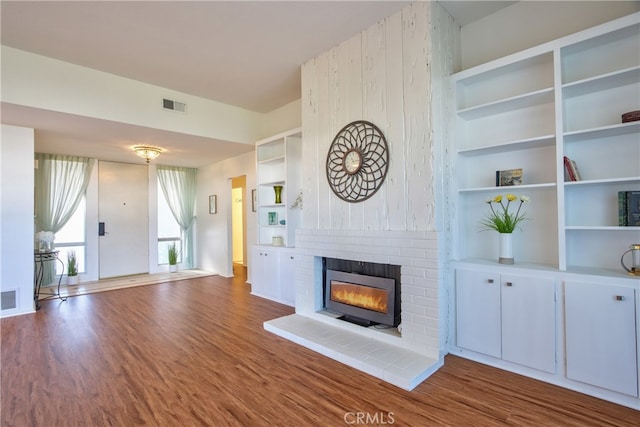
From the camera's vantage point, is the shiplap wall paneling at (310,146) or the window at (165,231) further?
the window at (165,231)

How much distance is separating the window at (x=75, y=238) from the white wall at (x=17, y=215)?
7.19 feet

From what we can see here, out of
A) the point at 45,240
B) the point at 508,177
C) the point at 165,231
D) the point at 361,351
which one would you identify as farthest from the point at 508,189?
the point at 165,231

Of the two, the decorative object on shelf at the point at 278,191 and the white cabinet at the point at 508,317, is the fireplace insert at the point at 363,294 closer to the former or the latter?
the white cabinet at the point at 508,317

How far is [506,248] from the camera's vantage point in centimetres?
275

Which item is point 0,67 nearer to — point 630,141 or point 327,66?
point 327,66

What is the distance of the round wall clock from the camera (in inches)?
124

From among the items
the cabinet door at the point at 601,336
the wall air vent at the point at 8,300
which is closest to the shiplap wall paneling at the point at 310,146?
the cabinet door at the point at 601,336

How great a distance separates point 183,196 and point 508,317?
24.4 feet

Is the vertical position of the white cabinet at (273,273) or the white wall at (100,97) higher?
the white wall at (100,97)

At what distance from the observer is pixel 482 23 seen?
3105 millimetres

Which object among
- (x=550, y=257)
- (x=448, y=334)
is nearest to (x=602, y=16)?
(x=550, y=257)

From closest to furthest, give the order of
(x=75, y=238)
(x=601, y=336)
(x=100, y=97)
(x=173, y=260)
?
(x=601, y=336) < (x=100, y=97) < (x=75, y=238) < (x=173, y=260)

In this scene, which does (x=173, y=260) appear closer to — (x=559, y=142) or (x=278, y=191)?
(x=278, y=191)

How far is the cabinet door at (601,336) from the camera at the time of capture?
208 centimetres
